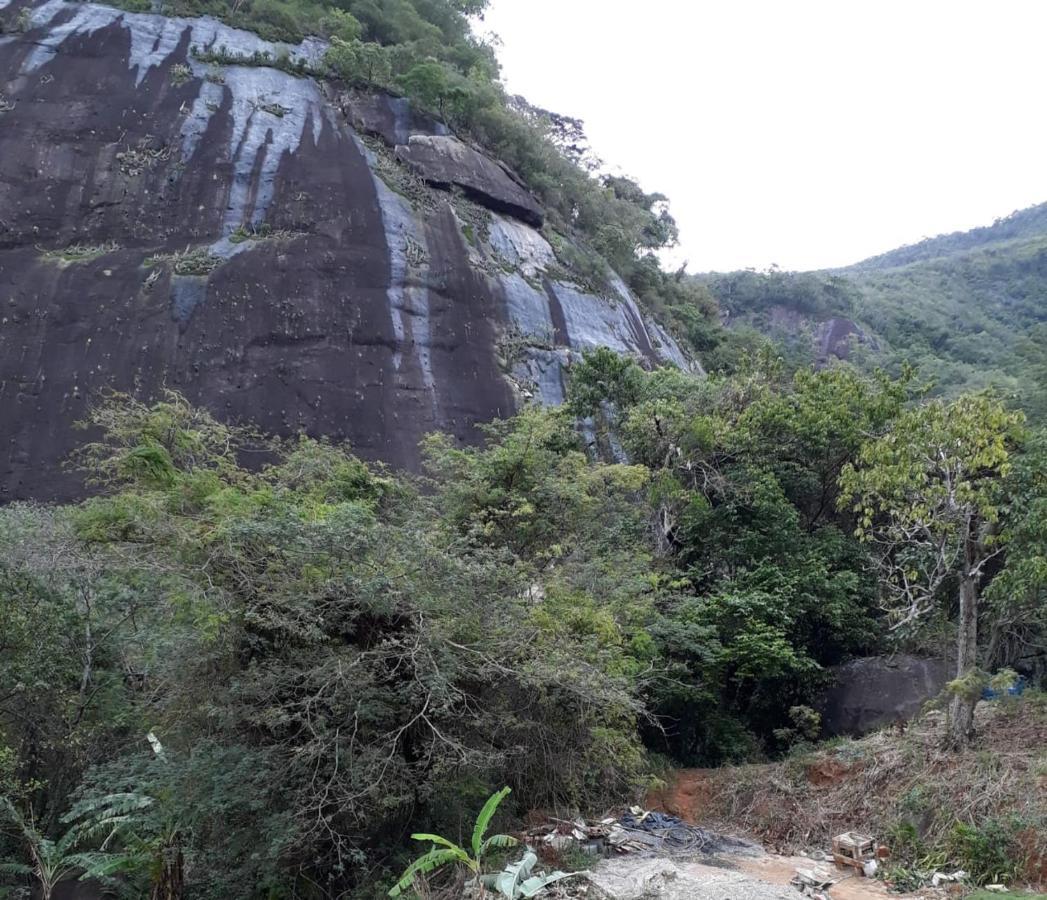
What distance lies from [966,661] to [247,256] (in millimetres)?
17361

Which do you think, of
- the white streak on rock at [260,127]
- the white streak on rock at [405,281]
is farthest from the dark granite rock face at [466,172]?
the white streak on rock at [260,127]

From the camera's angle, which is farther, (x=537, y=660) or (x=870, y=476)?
(x=870, y=476)

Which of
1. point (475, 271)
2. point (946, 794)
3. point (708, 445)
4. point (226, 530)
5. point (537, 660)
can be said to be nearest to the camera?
point (226, 530)

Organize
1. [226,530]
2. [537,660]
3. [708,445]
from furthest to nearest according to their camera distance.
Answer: [708,445] < [537,660] < [226,530]

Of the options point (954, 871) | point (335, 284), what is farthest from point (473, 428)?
point (954, 871)

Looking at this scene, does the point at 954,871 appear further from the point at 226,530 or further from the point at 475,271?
the point at 475,271

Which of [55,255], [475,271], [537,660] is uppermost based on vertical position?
[475,271]

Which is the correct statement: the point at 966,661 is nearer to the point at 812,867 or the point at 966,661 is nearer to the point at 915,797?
the point at 915,797

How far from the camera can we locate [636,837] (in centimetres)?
823

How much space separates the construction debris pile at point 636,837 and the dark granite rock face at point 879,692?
14.0 feet

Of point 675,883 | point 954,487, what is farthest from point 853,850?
point 954,487

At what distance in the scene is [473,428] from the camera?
19172 millimetres

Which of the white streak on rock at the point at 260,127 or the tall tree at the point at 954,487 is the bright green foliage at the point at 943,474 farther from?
the white streak on rock at the point at 260,127

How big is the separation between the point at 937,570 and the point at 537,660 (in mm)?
5559
